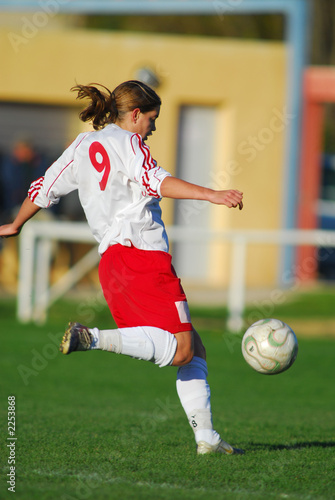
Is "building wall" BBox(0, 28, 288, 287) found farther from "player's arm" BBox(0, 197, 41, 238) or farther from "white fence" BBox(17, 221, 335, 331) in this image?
"player's arm" BBox(0, 197, 41, 238)

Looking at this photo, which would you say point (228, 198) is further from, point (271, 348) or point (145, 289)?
point (271, 348)

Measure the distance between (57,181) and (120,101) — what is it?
553mm

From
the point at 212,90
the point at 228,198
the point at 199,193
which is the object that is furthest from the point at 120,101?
Answer: the point at 212,90

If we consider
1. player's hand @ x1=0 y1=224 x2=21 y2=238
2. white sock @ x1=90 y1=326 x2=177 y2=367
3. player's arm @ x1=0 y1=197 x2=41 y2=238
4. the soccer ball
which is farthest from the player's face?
the soccer ball

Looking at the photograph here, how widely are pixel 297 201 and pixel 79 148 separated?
1203 cm

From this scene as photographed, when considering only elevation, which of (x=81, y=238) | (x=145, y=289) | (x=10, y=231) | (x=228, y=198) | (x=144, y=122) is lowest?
(x=81, y=238)

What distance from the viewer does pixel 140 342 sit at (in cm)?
409

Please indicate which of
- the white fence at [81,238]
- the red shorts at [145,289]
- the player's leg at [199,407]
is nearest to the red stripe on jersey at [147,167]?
the red shorts at [145,289]

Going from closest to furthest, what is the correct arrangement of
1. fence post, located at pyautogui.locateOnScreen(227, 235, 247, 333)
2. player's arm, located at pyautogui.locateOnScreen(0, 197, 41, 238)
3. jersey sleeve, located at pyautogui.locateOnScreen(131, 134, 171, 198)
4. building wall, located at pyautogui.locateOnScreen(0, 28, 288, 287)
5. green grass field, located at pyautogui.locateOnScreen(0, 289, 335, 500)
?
green grass field, located at pyautogui.locateOnScreen(0, 289, 335, 500), jersey sleeve, located at pyautogui.locateOnScreen(131, 134, 171, 198), player's arm, located at pyautogui.locateOnScreen(0, 197, 41, 238), fence post, located at pyautogui.locateOnScreen(227, 235, 247, 333), building wall, located at pyautogui.locateOnScreen(0, 28, 288, 287)

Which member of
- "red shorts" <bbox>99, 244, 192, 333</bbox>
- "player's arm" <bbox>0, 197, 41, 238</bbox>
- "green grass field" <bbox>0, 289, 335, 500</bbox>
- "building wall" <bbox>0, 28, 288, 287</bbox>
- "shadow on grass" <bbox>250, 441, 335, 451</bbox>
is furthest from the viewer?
"building wall" <bbox>0, 28, 288, 287</bbox>

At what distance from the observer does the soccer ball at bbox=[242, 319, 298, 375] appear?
4.40 meters

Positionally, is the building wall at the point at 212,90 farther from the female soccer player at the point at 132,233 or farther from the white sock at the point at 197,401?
the white sock at the point at 197,401

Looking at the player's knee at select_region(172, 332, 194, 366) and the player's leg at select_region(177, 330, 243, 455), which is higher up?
the player's knee at select_region(172, 332, 194, 366)

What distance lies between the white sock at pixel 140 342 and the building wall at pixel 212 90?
11295mm
